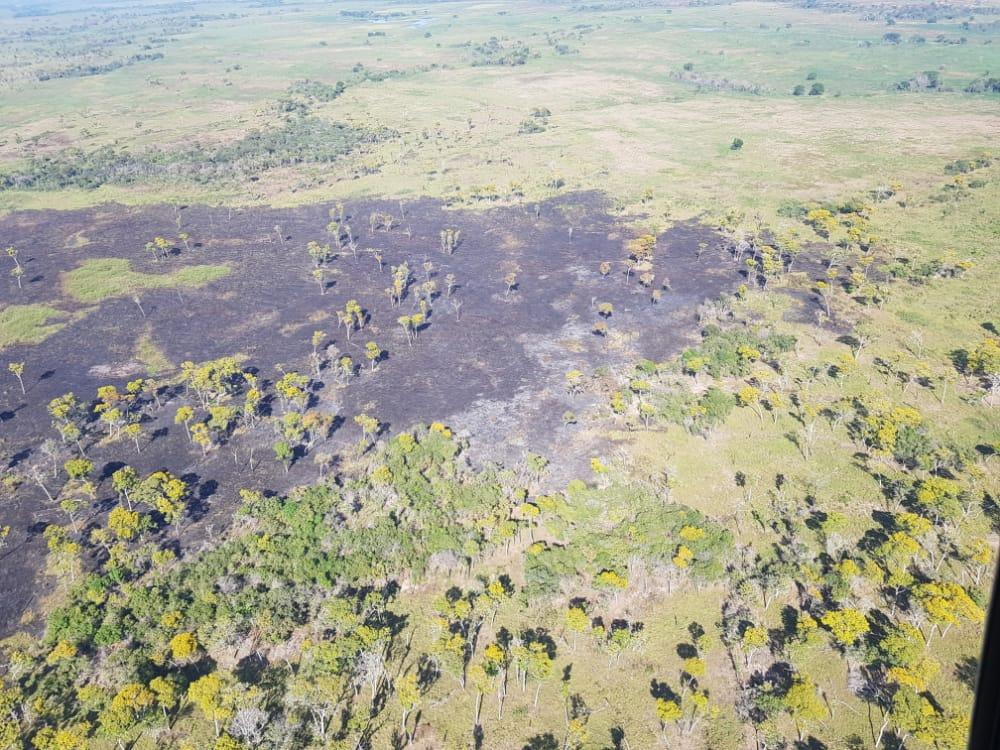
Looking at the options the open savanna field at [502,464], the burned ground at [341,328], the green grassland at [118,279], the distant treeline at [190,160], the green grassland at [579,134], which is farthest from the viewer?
the distant treeline at [190,160]

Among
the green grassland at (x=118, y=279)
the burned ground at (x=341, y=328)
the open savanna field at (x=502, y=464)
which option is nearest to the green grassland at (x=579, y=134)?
the open savanna field at (x=502, y=464)

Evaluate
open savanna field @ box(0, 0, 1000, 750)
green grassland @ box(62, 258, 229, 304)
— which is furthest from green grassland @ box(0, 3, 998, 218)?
green grassland @ box(62, 258, 229, 304)

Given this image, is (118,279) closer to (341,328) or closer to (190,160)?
(341,328)

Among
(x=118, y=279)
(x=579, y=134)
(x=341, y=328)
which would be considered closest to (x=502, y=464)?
(x=341, y=328)

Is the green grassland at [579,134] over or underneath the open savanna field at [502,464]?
over

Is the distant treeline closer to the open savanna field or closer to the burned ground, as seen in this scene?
the open savanna field

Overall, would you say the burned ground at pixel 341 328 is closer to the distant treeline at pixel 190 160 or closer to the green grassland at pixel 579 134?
the green grassland at pixel 579 134

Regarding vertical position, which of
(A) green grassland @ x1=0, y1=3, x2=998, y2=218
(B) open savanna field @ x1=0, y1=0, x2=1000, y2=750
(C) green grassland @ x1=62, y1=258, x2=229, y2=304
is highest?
(A) green grassland @ x1=0, y1=3, x2=998, y2=218
